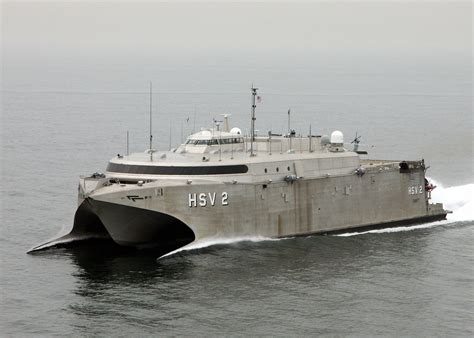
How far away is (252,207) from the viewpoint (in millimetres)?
56656

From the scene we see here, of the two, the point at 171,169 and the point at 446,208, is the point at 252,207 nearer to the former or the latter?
the point at 171,169

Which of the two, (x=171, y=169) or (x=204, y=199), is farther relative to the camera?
(x=171, y=169)

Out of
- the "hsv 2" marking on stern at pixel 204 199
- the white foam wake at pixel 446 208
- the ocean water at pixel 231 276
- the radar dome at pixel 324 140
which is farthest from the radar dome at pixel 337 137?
the "hsv 2" marking on stern at pixel 204 199

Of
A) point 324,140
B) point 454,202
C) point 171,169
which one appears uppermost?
point 324,140

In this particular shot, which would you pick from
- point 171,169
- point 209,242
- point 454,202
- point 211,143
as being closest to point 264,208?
point 209,242

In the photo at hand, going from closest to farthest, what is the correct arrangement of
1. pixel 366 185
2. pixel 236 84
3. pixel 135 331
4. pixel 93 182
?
pixel 135 331 → pixel 93 182 → pixel 366 185 → pixel 236 84

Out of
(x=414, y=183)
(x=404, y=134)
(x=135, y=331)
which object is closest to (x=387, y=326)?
(x=135, y=331)

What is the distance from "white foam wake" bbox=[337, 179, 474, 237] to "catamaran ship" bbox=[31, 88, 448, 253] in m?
1.29

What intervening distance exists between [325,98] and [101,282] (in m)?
Answer: 112

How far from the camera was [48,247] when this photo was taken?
55125 mm

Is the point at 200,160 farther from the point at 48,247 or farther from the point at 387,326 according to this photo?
the point at 387,326

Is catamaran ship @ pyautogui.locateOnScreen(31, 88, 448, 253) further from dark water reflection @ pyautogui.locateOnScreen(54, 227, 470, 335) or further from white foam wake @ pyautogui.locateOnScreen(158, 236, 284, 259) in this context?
dark water reflection @ pyautogui.locateOnScreen(54, 227, 470, 335)

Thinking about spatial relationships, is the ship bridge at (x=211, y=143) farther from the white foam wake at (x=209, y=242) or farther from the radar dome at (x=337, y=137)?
the radar dome at (x=337, y=137)

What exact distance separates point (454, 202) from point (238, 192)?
22.3 m
